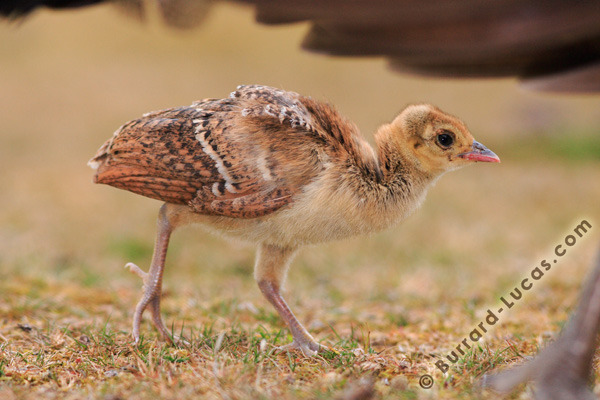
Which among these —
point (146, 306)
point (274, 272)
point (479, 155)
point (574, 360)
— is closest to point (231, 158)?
point (274, 272)

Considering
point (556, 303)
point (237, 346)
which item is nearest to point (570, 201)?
point (556, 303)

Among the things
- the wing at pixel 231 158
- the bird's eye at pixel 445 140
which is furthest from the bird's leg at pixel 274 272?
the bird's eye at pixel 445 140

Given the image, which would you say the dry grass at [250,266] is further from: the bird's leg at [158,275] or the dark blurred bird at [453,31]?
the dark blurred bird at [453,31]

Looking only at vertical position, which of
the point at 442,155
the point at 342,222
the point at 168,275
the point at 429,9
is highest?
the point at 429,9

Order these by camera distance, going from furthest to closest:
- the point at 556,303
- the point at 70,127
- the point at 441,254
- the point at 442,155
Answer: the point at 70,127, the point at 441,254, the point at 556,303, the point at 442,155

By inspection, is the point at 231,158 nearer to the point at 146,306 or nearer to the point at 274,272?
the point at 274,272

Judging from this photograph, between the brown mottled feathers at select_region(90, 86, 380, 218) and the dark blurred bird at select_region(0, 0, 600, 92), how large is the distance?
1.28 feet

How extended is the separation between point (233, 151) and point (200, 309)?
154 centimetres

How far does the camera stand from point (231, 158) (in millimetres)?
2854

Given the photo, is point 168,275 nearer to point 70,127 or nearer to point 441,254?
point 441,254

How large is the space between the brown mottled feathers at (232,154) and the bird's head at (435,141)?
30 cm

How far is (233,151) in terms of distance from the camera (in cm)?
286

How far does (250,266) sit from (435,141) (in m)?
3.10

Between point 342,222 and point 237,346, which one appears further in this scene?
point 237,346
